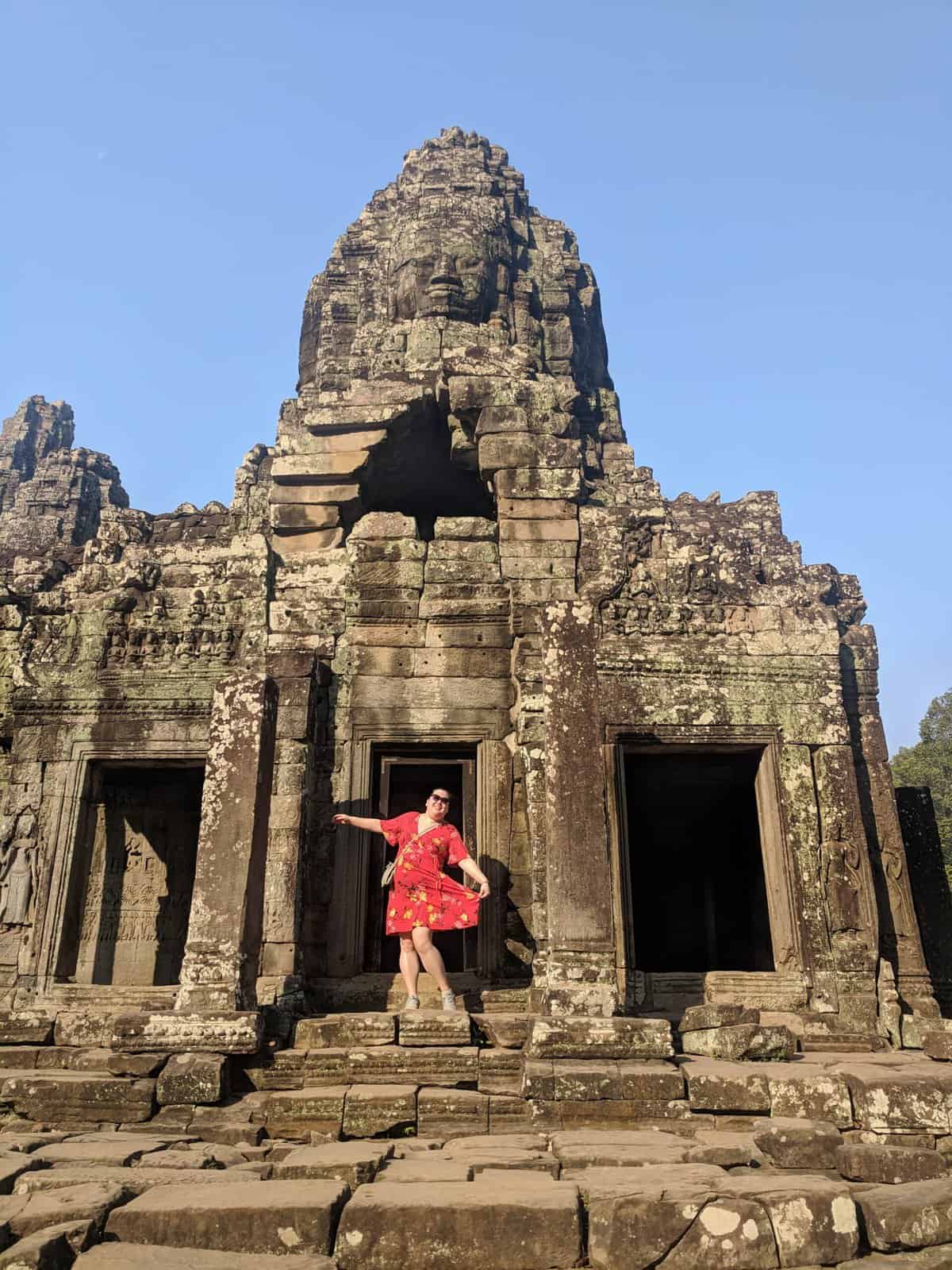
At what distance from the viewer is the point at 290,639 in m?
9.61

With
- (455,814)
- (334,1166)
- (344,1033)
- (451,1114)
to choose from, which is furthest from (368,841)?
(334,1166)

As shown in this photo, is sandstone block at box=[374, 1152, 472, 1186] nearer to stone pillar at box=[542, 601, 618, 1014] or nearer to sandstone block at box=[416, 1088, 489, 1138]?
sandstone block at box=[416, 1088, 489, 1138]

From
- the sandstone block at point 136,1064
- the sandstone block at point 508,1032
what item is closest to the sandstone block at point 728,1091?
the sandstone block at point 508,1032

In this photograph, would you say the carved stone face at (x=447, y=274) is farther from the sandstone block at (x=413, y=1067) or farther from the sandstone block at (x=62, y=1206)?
the sandstone block at (x=62, y=1206)

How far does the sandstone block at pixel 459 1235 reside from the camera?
11.7ft

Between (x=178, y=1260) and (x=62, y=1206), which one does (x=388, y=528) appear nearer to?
(x=62, y=1206)

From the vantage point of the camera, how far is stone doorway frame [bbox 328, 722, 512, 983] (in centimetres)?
856

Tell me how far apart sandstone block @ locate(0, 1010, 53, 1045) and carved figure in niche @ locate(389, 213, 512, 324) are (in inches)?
440

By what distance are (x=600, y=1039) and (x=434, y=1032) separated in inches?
45.0

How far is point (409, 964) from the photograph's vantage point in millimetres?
7176

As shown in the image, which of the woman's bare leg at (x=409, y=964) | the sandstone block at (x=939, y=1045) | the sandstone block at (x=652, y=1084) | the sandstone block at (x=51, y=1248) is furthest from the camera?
the woman's bare leg at (x=409, y=964)

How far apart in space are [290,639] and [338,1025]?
163 inches

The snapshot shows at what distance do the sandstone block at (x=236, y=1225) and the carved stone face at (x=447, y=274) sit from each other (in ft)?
43.0

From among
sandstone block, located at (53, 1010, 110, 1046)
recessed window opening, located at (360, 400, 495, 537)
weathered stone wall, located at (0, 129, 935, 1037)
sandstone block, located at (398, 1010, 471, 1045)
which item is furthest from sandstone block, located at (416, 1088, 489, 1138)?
recessed window opening, located at (360, 400, 495, 537)
